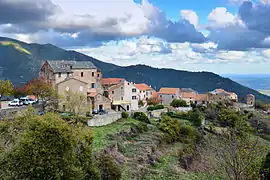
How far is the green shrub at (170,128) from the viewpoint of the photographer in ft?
156

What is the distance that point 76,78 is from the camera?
188ft

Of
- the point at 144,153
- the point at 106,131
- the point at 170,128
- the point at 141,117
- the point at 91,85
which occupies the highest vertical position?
the point at 91,85

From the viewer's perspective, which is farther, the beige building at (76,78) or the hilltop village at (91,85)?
the hilltop village at (91,85)

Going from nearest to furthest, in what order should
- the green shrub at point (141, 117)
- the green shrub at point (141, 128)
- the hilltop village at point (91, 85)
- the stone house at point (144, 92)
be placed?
the green shrub at point (141, 128) → the hilltop village at point (91, 85) → the green shrub at point (141, 117) → the stone house at point (144, 92)

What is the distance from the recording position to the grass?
3394 cm

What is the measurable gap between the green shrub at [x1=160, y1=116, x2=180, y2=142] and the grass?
6.04 m

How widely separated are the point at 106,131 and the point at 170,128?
525 inches

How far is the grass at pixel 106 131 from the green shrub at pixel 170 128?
6.04 metres

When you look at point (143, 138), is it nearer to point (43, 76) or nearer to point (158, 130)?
point (158, 130)

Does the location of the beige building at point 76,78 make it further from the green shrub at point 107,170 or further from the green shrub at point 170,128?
the green shrub at point 107,170

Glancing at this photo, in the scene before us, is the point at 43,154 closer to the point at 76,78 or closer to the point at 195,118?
the point at 76,78

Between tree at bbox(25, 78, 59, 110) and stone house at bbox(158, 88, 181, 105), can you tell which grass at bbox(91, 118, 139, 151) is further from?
stone house at bbox(158, 88, 181, 105)

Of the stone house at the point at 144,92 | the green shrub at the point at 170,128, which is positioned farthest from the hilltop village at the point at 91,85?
the green shrub at the point at 170,128

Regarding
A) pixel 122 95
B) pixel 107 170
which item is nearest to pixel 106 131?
pixel 107 170
